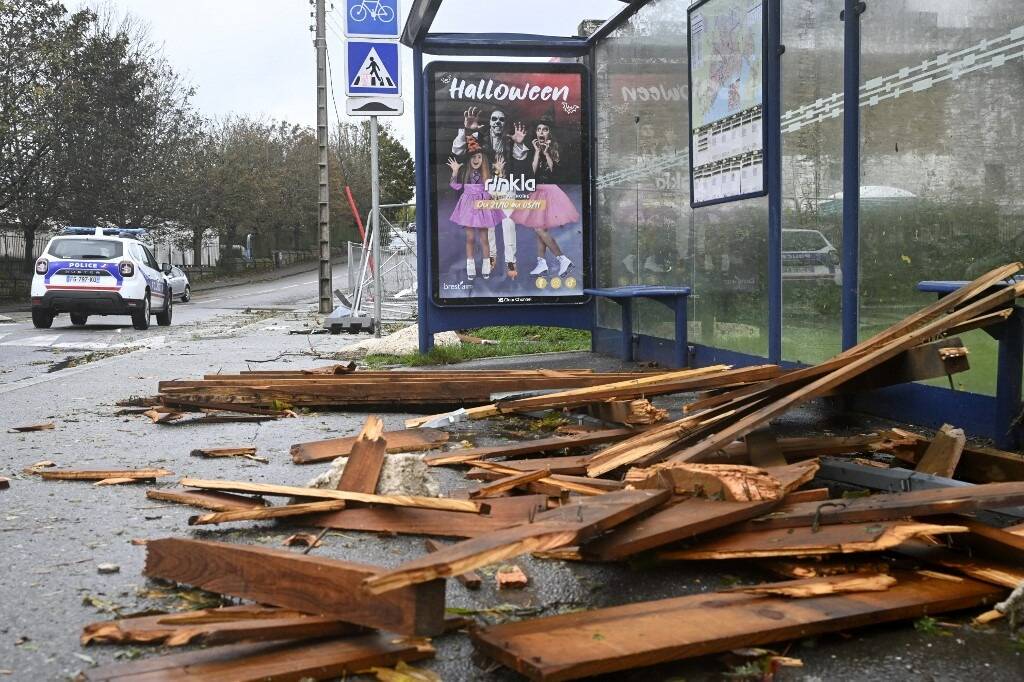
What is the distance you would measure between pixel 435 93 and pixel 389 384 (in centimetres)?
497

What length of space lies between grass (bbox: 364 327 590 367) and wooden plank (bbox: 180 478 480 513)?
7.22 metres

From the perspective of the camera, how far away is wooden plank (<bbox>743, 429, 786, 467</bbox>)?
4945 mm

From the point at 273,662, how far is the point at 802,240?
6156 millimetres

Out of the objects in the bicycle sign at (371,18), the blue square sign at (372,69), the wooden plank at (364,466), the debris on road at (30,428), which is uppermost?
the bicycle sign at (371,18)

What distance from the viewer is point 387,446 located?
6.24 metres

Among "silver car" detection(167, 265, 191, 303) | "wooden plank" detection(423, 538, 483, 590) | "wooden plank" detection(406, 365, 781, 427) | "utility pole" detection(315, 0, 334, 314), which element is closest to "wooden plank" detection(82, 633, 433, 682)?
"wooden plank" detection(423, 538, 483, 590)

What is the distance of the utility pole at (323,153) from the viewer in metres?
30.9

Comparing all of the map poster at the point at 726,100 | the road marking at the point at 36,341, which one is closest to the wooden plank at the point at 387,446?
the map poster at the point at 726,100

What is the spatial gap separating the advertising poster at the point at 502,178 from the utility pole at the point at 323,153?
1851cm

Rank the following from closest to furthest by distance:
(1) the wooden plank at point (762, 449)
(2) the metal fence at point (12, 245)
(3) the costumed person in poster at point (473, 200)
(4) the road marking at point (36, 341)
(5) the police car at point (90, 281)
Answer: (1) the wooden plank at point (762, 449)
(3) the costumed person in poster at point (473, 200)
(4) the road marking at point (36, 341)
(5) the police car at point (90, 281)
(2) the metal fence at point (12, 245)

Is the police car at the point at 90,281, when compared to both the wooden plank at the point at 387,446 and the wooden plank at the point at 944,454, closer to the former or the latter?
the wooden plank at the point at 387,446

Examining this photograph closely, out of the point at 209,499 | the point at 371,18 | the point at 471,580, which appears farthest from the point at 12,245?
the point at 471,580

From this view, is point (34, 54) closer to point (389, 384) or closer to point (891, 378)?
point (389, 384)

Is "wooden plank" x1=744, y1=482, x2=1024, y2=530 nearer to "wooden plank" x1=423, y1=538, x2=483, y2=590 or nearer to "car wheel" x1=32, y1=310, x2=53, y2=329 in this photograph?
"wooden plank" x1=423, y1=538, x2=483, y2=590
